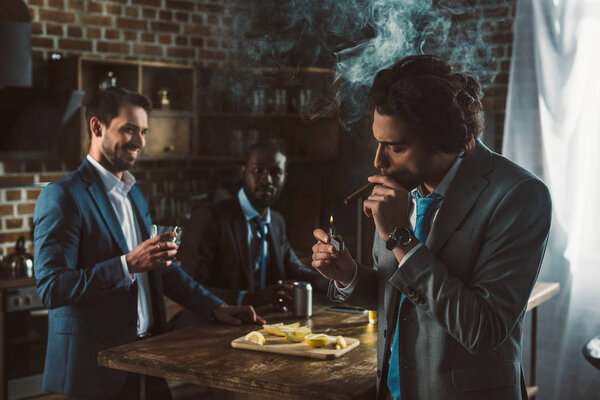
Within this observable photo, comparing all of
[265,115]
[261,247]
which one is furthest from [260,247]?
[265,115]

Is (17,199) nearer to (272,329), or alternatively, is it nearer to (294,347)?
(272,329)

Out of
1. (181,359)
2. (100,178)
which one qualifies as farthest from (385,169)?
(100,178)

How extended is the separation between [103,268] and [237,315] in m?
0.59

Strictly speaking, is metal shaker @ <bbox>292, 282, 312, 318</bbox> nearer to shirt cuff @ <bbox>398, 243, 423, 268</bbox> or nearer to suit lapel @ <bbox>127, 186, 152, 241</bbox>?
suit lapel @ <bbox>127, 186, 152, 241</bbox>

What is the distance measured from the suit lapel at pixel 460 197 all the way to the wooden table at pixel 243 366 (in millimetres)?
532

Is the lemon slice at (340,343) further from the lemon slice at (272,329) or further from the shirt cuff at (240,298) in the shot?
the shirt cuff at (240,298)

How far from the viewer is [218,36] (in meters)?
5.68

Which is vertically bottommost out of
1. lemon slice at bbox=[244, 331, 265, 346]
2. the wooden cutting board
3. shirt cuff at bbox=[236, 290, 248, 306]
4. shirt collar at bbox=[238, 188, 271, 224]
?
shirt cuff at bbox=[236, 290, 248, 306]

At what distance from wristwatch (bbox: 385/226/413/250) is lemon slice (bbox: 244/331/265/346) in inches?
33.2

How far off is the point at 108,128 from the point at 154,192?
2594 millimetres

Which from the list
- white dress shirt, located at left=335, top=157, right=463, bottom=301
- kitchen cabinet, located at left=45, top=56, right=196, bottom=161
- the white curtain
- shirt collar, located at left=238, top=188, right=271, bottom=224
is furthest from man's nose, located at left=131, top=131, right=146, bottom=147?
the white curtain

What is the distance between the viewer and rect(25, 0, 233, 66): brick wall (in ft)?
15.2

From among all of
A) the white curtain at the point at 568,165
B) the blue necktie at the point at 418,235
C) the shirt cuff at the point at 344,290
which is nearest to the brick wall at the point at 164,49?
the white curtain at the point at 568,165

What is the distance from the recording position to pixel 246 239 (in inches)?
137
